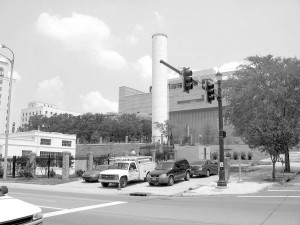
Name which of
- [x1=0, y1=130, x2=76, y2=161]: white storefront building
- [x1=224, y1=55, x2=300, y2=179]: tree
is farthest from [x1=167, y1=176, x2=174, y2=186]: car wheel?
[x1=0, y1=130, x2=76, y2=161]: white storefront building

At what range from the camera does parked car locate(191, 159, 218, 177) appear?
2833cm

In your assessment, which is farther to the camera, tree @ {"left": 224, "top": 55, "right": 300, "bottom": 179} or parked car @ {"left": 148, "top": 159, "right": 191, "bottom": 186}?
tree @ {"left": 224, "top": 55, "right": 300, "bottom": 179}

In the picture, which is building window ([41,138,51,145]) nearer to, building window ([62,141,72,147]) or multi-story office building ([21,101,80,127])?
building window ([62,141,72,147])

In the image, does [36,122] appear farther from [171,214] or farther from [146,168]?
[171,214]

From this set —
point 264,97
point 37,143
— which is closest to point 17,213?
point 264,97

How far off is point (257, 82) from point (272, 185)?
11.1 meters

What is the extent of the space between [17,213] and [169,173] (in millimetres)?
18250

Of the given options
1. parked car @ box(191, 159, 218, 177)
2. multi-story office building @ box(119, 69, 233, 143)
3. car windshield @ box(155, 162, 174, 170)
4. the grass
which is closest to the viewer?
car windshield @ box(155, 162, 174, 170)

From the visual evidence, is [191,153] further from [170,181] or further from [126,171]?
[126,171]

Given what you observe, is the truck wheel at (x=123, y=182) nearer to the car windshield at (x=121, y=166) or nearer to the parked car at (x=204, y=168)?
the car windshield at (x=121, y=166)

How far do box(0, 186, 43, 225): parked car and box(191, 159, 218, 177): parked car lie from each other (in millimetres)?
22936

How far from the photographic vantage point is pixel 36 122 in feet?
422

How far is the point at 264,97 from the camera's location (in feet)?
97.8

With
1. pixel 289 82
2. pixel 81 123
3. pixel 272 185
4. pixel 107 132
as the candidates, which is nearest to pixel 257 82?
pixel 289 82
